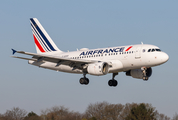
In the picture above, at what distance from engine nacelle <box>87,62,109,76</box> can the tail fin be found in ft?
41.0

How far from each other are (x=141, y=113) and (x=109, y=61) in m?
45.2

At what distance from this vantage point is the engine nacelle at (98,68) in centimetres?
5309

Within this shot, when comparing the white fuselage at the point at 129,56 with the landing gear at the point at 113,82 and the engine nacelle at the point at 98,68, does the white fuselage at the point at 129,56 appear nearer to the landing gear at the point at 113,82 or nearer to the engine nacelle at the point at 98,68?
the engine nacelle at the point at 98,68

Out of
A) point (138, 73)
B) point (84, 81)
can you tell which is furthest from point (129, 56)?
point (84, 81)

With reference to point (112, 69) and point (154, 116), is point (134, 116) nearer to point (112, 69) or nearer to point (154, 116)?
point (154, 116)

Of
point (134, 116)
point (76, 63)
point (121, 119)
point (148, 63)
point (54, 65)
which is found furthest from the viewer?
point (121, 119)

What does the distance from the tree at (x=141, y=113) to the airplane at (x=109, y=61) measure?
37.1 metres

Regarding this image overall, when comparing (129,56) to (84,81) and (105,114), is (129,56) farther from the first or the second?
(105,114)

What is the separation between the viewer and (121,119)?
10162 cm

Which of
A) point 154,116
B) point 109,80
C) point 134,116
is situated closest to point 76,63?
point 109,80

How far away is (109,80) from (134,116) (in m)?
36.8

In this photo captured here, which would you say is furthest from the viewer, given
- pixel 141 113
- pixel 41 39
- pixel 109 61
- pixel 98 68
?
pixel 141 113

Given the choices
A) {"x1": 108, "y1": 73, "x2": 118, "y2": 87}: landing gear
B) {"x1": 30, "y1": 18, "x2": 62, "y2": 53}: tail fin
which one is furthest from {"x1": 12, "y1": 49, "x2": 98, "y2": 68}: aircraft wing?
{"x1": 30, "y1": 18, "x2": 62, "y2": 53}: tail fin

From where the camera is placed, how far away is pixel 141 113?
96438mm
